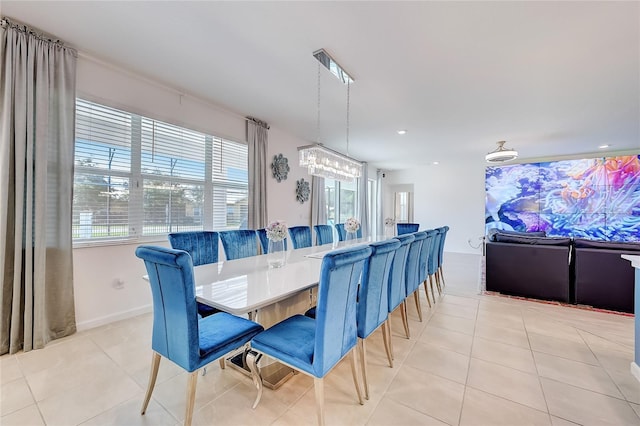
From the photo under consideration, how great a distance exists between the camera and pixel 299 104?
11.8 ft

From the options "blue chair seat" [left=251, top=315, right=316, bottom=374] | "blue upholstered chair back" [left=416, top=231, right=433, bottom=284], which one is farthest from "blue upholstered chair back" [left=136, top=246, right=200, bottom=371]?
"blue upholstered chair back" [left=416, top=231, right=433, bottom=284]

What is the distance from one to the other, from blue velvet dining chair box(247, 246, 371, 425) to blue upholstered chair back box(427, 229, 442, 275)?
207cm

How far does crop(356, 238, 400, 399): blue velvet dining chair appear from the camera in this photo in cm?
163

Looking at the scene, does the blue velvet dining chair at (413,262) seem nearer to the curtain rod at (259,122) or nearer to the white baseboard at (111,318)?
the white baseboard at (111,318)

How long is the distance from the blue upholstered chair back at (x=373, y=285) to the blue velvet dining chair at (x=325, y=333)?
0.10 meters

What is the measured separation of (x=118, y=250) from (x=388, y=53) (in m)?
3.39

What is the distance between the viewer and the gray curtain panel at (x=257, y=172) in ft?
Answer: 13.7

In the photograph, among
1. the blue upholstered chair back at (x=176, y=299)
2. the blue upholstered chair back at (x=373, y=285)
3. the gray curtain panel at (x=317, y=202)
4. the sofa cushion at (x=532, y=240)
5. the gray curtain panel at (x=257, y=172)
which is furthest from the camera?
the gray curtain panel at (x=317, y=202)

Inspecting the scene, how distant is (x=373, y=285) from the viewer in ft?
5.59

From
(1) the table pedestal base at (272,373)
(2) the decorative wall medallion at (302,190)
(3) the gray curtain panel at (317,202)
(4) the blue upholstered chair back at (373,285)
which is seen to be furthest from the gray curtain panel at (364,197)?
(1) the table pedestal base at (272,373)

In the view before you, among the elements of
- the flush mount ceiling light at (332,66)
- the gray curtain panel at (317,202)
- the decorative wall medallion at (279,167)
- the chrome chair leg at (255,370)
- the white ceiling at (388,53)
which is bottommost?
the chrome chair leg at (255,370)

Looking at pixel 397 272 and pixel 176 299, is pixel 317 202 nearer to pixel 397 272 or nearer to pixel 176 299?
pixel 397 272

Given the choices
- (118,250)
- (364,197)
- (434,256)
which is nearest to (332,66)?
(434,256)

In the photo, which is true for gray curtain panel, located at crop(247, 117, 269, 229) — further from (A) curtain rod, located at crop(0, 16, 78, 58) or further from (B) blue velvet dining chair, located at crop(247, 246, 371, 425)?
(B) blue velvet dining chair, located at crop(247, 246, 371, 425)
